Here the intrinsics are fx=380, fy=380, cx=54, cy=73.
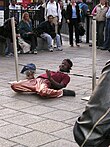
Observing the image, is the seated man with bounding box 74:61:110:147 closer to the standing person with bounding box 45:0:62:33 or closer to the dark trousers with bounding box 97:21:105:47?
the dark trousers with bounding box 97:21:105:47

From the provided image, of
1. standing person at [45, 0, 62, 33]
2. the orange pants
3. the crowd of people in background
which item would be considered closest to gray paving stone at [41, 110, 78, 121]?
the orange pants

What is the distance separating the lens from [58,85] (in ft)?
22.0

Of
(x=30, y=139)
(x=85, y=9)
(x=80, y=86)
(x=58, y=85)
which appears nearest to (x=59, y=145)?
(x=30, y=139)

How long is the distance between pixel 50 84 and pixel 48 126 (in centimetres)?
180

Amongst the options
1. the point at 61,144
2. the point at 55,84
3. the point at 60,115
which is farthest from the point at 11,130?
the point at 55,84

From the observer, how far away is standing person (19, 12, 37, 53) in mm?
13602

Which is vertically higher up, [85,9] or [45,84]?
[85,9]

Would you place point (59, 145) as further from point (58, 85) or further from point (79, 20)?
point (79, 20)

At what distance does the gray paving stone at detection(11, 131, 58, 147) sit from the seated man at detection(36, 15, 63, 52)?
31.2ft

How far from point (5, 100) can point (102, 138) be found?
16.2 feet

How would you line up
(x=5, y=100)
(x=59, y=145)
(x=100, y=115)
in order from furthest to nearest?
(x=5, y=100)
(x=59, y=145)
(x=100, y=115)

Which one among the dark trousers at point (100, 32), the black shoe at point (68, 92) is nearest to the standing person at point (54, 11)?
the dark trousers at point (100, 32)

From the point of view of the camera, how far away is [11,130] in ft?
16.1

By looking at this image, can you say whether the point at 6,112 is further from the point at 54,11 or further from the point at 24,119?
the point at 54,11
